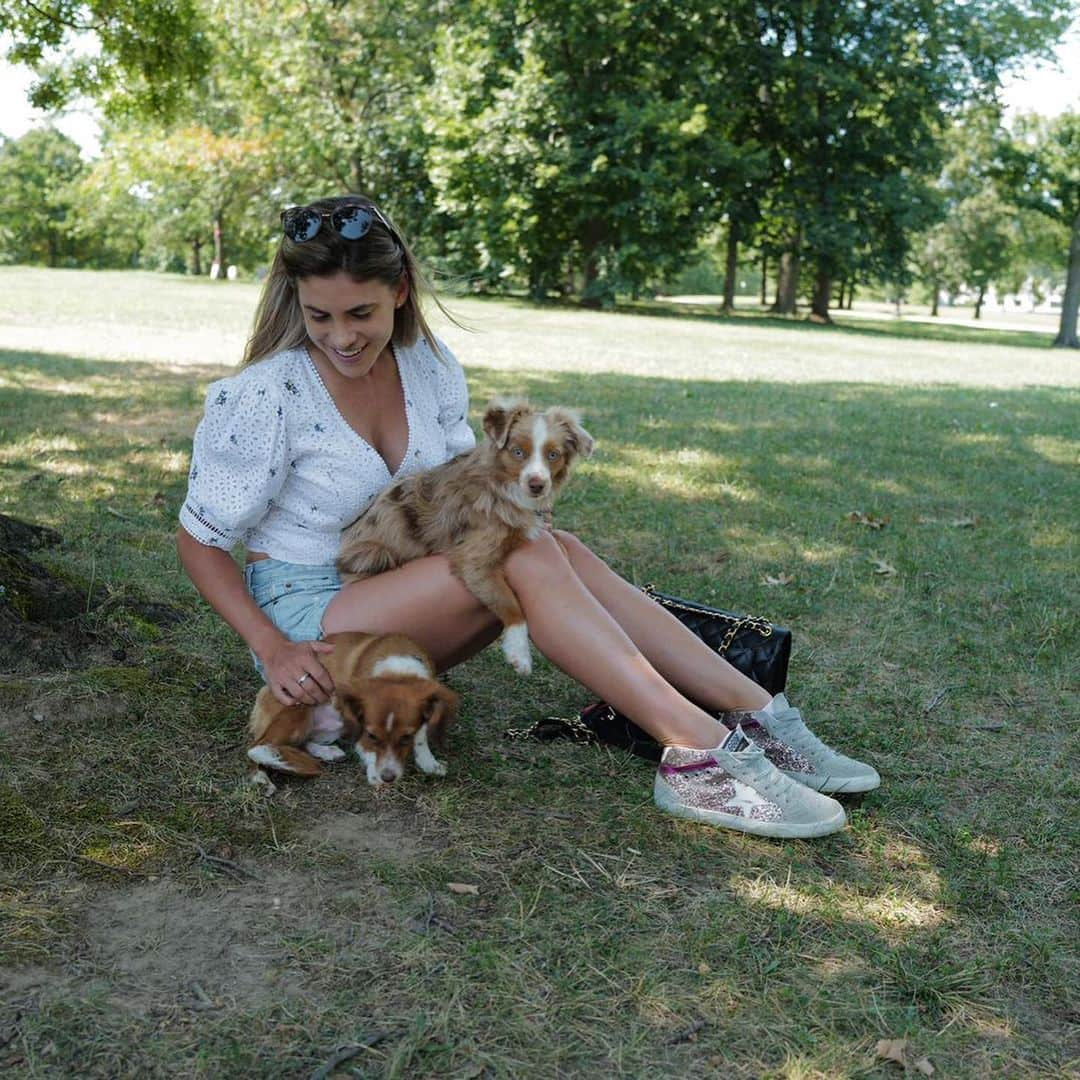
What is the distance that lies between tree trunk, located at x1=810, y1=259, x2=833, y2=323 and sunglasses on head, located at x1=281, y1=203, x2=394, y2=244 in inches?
1262

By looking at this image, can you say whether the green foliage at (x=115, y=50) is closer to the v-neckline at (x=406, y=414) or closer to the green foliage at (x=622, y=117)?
the v-neckline at (x=406, y=414)

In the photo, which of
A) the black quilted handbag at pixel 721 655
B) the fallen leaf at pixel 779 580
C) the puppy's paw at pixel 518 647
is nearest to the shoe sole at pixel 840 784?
the black quilted handbag at pixel 721 655

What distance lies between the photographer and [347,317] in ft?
10.7

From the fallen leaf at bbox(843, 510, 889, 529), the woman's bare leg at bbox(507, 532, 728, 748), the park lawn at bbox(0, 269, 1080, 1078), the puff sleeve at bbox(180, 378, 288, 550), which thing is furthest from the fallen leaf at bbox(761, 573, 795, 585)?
the puff sleeve at bbox(180, 378, 288, 550)

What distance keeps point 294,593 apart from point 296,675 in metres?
0.40

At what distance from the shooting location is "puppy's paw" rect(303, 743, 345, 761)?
136 inches

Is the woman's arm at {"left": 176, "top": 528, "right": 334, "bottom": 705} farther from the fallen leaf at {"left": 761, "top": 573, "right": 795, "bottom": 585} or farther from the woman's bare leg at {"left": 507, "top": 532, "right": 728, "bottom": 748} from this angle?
the fallen leaf at {"left": 761, "top": 573, "right": 795, "bottom": 585}

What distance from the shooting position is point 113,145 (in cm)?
4316

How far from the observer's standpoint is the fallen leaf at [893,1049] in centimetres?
220

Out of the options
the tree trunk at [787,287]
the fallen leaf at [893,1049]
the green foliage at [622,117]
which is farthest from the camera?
the tree trunk at [787,287]

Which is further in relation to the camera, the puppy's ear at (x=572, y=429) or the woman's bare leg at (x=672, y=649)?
the puppy's ear at (x=572, y=429)

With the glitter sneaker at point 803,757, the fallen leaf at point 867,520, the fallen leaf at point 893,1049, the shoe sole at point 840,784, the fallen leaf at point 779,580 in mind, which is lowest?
the fallen leaf at point 893,1049

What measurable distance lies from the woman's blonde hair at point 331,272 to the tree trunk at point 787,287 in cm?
3460

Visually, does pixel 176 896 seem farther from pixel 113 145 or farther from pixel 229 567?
pixel 113 145
